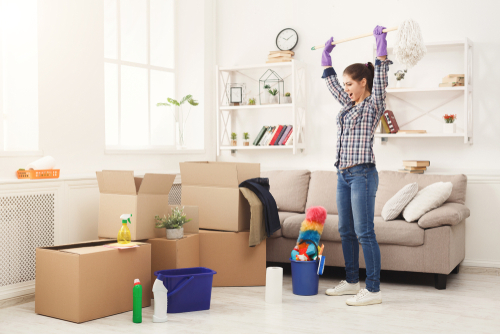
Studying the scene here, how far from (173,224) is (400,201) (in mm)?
1561

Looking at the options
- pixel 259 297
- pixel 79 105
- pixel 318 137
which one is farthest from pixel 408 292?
pixel 79 105

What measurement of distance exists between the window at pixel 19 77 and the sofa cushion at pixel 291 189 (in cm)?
189

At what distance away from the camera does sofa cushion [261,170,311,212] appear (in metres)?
4.25

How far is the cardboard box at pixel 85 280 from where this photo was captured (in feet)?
8.82

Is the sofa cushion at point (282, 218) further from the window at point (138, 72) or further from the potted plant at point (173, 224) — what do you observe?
the window at point (138, 72)

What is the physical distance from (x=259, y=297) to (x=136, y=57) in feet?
8.08

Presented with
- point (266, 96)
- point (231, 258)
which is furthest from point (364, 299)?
point (266, 96)

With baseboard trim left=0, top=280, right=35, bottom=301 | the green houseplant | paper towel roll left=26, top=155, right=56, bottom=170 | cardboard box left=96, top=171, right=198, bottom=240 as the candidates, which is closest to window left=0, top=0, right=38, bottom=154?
paper towel roll left=26, top=155, right=56, bottom=170

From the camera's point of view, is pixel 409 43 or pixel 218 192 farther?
pixel 218 192

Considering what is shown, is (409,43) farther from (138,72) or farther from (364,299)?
(138,72)

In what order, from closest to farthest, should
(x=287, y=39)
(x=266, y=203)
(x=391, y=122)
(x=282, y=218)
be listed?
(x=266, y=203), (x=282, y=218), (x=391, y=122), (x=287, y=39)

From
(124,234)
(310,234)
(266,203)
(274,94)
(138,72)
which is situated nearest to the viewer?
(124,234)

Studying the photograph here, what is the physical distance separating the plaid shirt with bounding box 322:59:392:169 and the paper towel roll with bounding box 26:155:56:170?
179cm

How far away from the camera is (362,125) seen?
9.86 feet
